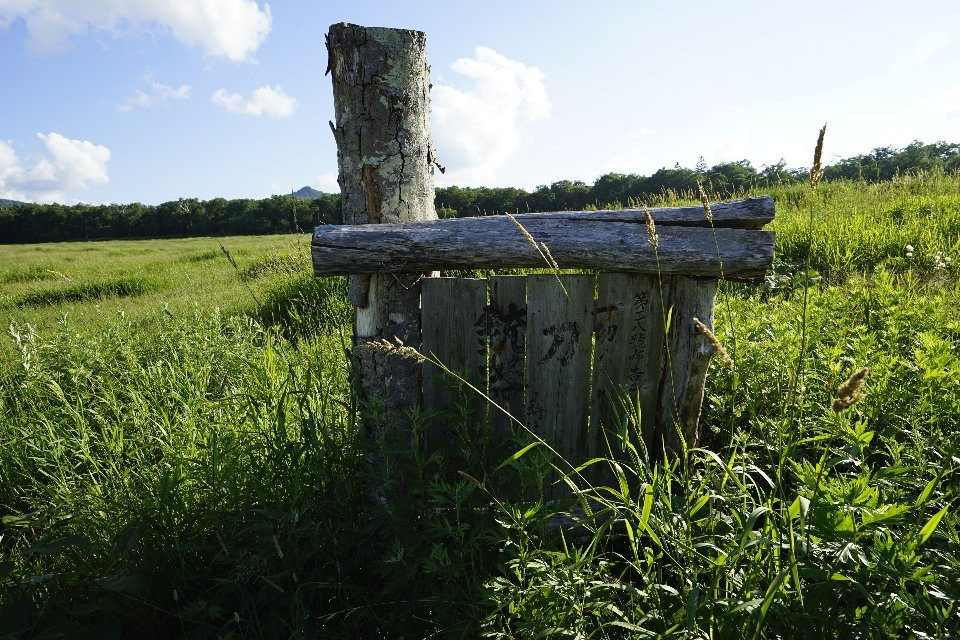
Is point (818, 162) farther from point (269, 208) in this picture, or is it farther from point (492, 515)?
point (269, 208)

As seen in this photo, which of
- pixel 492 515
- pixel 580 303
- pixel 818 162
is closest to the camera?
pixel 818 162

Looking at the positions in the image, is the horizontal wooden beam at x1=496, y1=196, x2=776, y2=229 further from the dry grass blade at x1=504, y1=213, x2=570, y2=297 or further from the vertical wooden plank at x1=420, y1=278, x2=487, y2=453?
the vertical wooden plank at x1=420, y1=278, x2=487, y2=453

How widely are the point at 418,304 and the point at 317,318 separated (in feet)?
14.6

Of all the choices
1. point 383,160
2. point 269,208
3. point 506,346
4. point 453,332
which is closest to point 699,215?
point 506,346

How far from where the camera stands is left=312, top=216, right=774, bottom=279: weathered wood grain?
2.34 meters

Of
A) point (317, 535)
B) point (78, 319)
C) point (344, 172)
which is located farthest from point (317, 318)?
point (78, 319)

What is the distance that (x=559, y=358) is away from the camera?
8.56 ft

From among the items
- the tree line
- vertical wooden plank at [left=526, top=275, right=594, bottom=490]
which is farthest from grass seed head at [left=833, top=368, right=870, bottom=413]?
the tree line

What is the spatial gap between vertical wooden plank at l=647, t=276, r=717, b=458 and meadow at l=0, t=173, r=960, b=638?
0.59 feet

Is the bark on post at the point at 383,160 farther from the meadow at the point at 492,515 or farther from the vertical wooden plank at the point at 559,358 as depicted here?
the vertical wooden plank at the point at 559,358

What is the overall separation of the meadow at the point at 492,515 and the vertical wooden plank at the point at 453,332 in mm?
231

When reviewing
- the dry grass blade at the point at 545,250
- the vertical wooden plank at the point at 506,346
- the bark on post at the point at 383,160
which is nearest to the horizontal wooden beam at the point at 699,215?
the dry grass blade at the point at 545,250

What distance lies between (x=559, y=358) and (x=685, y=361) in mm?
616

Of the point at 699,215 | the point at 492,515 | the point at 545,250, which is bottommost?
the point at 492,515
